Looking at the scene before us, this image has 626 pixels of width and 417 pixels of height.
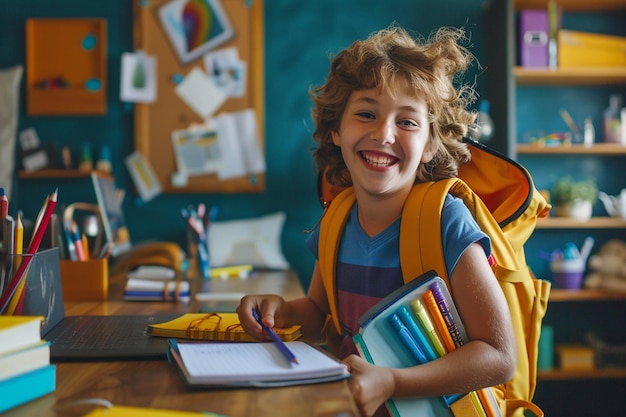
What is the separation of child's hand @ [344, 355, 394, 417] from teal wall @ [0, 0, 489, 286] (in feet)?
7.01

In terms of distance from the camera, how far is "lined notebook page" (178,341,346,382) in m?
0.77

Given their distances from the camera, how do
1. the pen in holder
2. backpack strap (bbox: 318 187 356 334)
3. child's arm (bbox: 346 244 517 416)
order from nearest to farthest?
child's arm (bbox: 346 244 517 416)
backpack strap (bbox: 318 187 356 334)
the pen in holder

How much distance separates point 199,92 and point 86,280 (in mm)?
1598

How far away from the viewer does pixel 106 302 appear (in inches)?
59.7

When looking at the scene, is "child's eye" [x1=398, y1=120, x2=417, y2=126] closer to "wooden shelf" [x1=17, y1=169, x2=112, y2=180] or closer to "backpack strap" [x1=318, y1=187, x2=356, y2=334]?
"backpack strap" [x1=318, y1=187, x2=356, y2=334]

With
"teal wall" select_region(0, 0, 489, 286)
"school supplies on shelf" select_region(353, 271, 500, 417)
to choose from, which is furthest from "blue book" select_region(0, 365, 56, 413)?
"teal wall" select_region(0, 0, 489, 286)

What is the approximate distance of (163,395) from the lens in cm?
74

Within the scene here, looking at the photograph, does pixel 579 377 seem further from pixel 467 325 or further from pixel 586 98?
pixel 467 325

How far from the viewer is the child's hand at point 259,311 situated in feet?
3.28

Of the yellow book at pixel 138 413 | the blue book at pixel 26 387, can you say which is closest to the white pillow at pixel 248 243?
the blue book at pixel 26 387

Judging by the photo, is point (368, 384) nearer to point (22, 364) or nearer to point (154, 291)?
point (22, 364)

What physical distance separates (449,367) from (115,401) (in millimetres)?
473

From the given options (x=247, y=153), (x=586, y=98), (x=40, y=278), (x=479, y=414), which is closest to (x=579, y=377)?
(x=586, y=98)

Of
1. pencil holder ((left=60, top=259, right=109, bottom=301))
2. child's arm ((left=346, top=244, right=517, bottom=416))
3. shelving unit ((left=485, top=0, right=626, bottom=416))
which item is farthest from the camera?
shelving unit ((left=485, top=0, right=626, bottom=416))
